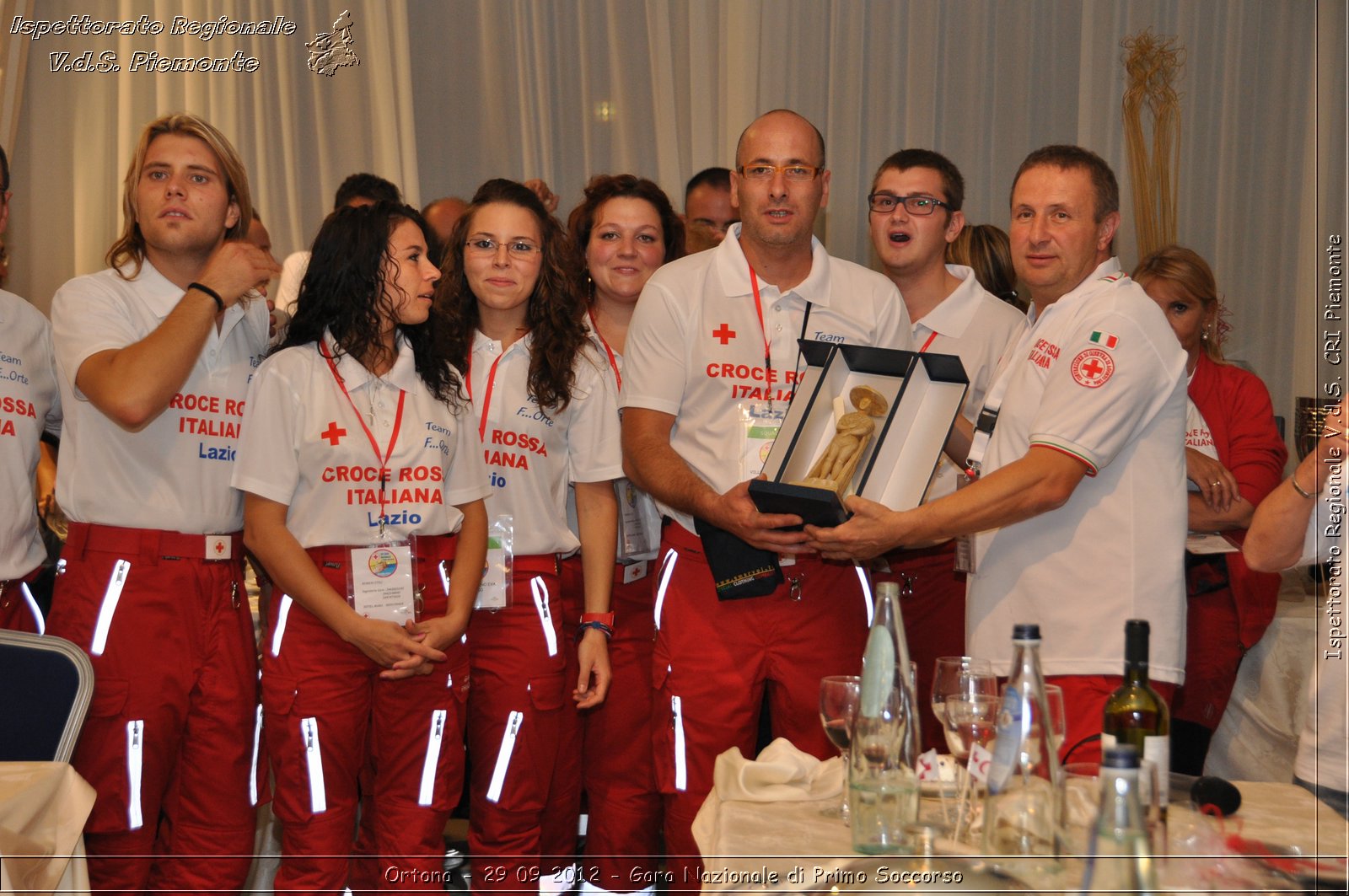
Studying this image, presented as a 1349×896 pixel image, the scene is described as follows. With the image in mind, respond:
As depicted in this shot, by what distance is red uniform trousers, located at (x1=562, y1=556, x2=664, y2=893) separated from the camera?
3.45m

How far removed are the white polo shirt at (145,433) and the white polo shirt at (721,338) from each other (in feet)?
3.51

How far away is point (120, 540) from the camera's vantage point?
113 inches

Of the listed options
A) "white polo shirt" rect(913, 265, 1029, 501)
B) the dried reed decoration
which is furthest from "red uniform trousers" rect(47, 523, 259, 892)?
the dried reed decoration

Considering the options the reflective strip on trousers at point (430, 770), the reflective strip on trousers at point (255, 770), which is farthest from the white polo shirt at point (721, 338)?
the reflective strip on trousers at point (255, 770)

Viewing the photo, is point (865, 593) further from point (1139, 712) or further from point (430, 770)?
point (1139, 712)

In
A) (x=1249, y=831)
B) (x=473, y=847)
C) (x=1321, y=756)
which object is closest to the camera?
(x=1249, y=831)

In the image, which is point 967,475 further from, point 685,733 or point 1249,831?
point 1249,831

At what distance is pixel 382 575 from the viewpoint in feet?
9.45

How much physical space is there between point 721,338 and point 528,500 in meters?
0.72

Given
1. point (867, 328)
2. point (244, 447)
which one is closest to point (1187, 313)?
point (867, 328)

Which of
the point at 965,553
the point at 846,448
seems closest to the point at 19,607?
the point at 846,448

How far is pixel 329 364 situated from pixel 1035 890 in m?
2.17

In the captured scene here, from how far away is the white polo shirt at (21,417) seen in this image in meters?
3.01

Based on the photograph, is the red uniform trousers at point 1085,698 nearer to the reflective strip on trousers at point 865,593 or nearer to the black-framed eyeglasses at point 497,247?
the reflective strip on trousers at point 865,593
